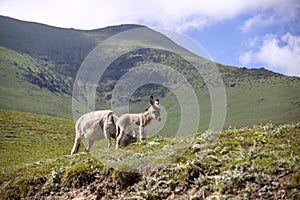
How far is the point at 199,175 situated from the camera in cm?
1152

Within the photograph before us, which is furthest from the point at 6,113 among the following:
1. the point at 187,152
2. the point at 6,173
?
the point at 187,152

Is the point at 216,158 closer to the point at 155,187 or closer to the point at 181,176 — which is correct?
the point at 181,176

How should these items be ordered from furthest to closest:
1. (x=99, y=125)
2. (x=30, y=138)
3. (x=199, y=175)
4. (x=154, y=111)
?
(x=30, y=138)
(x=154, y=111)
(x=99, y=125)
(x=199, y=175)

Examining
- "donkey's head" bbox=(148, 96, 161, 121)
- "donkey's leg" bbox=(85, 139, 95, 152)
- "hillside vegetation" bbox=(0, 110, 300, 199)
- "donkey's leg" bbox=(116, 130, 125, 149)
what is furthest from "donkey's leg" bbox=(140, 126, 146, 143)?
"hillside vegetation" bbox=(0, 110, 300, 199)

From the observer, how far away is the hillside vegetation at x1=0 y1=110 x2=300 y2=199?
10336mm

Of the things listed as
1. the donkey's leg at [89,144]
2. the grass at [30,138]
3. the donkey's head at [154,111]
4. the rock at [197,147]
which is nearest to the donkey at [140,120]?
the donkey's head at [154,111]

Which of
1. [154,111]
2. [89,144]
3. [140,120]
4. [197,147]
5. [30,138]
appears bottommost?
[30,138]

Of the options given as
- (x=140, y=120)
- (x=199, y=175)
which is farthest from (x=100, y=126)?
(x=199, y=175)

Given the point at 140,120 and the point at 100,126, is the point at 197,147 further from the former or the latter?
the point at 100,126

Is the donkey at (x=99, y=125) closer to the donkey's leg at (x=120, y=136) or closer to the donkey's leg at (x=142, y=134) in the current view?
the donkey's leg at (x=120, y=136)

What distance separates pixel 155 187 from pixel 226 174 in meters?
2.37

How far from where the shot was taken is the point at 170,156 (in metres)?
13.8

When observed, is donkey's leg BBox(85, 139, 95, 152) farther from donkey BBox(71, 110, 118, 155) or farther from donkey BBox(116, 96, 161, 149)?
donkey BBox(116, 96, 161, 149)

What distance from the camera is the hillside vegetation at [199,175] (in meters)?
10.3
